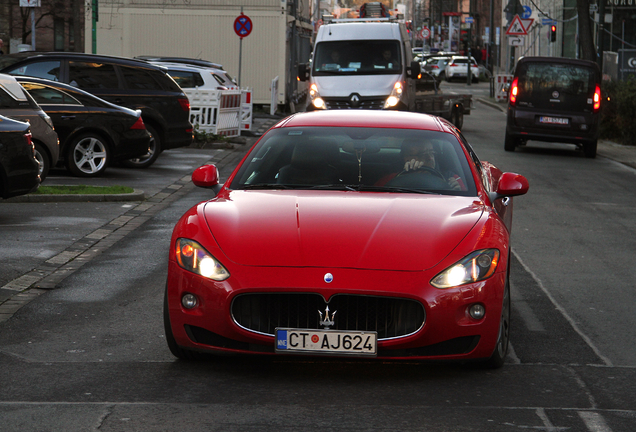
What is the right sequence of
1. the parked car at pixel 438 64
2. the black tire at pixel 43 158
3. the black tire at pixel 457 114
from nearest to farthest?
1. the black tire at pixel 43 158
2. the black tire at pixel 457 114
3. the parked car at pixel 438 64

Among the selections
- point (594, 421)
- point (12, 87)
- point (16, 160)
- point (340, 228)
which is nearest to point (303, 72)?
point (12, 87)

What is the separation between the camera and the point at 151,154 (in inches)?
735

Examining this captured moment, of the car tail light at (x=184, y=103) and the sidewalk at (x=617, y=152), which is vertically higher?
the car tail light at (x=184, y=103)

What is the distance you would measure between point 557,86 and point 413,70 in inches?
134

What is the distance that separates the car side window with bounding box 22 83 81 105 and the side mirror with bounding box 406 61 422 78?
10.2 meters

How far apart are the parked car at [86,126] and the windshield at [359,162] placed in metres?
9.76

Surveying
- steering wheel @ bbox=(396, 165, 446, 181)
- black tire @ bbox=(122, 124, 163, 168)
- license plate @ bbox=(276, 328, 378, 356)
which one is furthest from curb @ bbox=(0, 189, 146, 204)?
license plate @ bbox=(276, 328, 378, 356)

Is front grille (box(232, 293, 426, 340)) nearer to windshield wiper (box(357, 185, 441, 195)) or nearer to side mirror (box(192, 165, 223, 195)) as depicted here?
windshield wiper (box(357, 185, 441, 195))

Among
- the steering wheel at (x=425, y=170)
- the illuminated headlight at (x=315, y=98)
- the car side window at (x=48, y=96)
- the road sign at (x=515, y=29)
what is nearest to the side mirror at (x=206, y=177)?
the steering wheel at (x=425, y=170)

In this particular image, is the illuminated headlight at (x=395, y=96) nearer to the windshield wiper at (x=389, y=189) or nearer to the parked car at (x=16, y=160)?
the parked car at (x=16, y=160)

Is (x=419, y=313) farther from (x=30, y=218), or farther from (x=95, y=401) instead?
(x=30, y=218)

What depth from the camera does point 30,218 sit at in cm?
1194

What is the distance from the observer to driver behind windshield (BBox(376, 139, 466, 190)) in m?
6.65

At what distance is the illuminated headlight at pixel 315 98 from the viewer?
2434 cm
